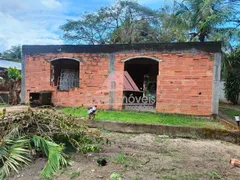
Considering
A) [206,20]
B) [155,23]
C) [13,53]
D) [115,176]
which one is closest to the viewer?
[115,176]

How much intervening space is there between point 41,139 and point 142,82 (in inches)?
427

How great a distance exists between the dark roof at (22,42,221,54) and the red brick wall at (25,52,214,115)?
8.1 inches

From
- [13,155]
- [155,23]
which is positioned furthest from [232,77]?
[13,155]

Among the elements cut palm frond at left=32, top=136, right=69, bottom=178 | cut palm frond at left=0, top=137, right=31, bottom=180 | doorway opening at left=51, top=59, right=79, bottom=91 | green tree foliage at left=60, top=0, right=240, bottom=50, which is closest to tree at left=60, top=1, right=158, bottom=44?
green tree foliage at left=60, top=0, right=240, bottom=50

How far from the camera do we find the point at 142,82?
14195 millimetres

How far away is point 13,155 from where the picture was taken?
3.43 meters

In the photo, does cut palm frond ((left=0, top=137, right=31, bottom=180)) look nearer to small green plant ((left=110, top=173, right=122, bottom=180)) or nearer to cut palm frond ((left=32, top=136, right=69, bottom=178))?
cut palm frond ((left=32, top=136, right=69, bottom=178))

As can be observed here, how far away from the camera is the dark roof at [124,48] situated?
365 inches

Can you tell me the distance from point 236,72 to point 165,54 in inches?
323

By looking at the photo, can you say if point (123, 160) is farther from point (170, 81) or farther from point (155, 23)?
point (155, 23)

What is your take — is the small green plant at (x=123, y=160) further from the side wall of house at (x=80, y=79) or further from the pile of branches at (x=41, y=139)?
the side wall of house at (x=80, y=79)

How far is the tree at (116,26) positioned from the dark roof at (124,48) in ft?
29.4

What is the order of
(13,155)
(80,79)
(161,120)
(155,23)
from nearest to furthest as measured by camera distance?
1. (13,155)
2. (161,120)
3. (80,79)
4. (155,23)

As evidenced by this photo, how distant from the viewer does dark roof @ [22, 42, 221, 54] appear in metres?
9.28
